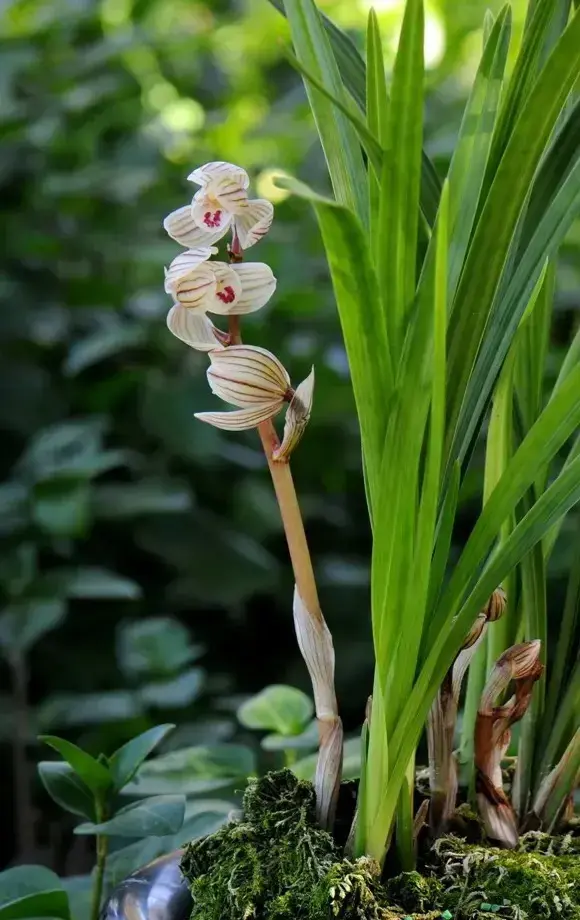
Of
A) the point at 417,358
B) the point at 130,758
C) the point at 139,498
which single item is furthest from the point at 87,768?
the point at 139,498

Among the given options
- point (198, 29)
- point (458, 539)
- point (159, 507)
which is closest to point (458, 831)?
point (159, 507)

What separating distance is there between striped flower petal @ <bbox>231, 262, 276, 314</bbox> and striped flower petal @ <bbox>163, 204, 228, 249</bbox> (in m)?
0.01

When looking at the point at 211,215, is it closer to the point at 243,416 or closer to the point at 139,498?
the point at 243,416

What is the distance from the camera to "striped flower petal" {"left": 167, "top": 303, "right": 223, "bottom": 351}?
0.28 meters

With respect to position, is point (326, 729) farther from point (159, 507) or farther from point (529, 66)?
point (159, 507)

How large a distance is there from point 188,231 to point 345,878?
0.21 meters

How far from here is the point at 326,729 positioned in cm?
31

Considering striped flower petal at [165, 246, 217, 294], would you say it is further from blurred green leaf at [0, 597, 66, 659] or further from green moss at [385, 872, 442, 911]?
blurred green leaf at [0, 597, 66, 659]

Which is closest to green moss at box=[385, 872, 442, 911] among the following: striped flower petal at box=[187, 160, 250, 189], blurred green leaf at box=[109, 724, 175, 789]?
blurred green leaf at box=[109, 724, 175, 789]

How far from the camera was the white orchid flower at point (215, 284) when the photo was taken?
0.26m

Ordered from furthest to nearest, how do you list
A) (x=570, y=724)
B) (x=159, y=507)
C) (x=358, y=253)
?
(x=159, y=507)
(x=570, y=724)
(x=358, y=253)

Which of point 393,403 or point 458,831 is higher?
point 393,403

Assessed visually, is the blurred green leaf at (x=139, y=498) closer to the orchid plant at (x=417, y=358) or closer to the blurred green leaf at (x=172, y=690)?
the blurred green leaf at (x=172, y=690)

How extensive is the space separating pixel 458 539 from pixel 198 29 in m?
0.93
